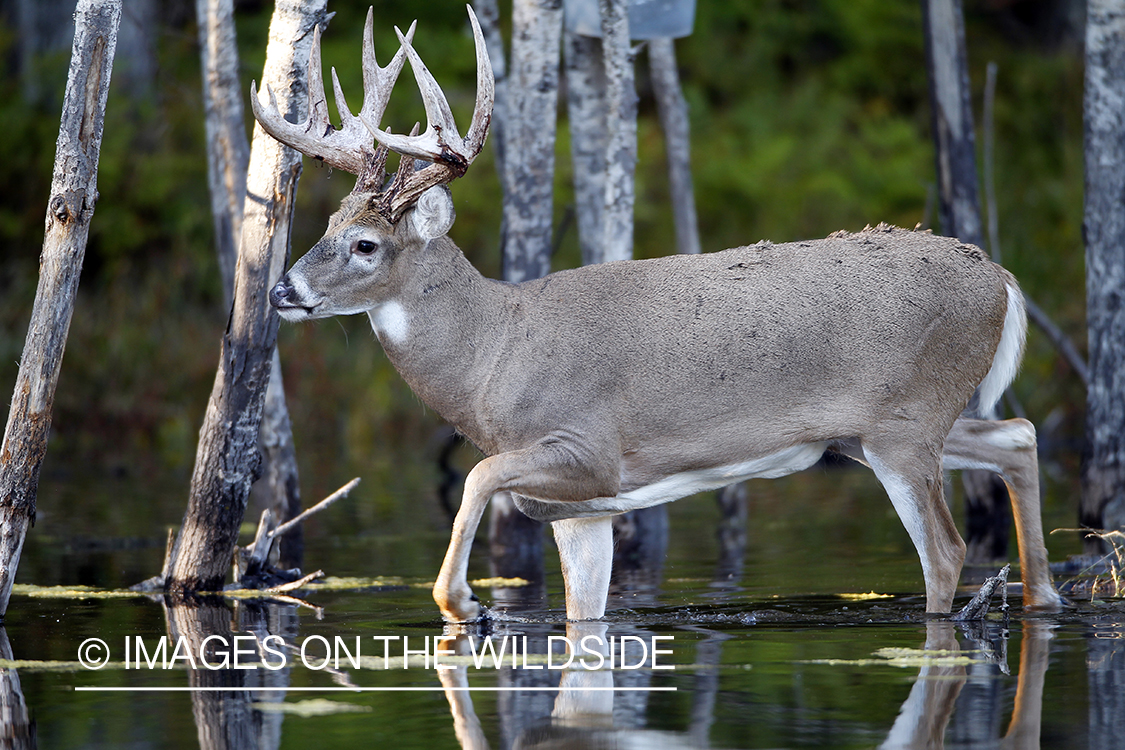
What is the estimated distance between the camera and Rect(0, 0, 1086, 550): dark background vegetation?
1576 centimetres

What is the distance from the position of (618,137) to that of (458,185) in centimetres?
944

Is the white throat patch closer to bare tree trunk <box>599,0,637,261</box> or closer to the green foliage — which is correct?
bare tree trunk <box>599,0,637,261</box>

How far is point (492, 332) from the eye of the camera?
263 inches

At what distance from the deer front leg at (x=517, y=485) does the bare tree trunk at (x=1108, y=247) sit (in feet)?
10.6

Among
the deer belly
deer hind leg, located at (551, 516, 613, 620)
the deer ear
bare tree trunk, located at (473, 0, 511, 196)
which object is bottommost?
deer hind leg, located at (551, 516, 613, 620)

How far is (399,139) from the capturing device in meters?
6.29

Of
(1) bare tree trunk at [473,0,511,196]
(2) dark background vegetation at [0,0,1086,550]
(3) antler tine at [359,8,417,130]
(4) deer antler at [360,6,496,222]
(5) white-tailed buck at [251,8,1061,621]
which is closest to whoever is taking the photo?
(4) deer antler at [360,6,496,222]

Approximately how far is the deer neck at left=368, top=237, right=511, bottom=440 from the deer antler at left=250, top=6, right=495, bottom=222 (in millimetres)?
328

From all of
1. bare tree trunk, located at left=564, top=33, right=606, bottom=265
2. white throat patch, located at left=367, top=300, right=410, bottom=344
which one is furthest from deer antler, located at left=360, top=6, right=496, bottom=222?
bare tree trunk, located at left=564, top=33, right=606, bottom=265

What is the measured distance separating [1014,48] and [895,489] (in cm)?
1716

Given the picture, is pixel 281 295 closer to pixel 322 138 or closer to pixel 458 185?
pixel 322 138

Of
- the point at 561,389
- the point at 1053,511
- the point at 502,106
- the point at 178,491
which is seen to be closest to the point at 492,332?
the point at 561,389

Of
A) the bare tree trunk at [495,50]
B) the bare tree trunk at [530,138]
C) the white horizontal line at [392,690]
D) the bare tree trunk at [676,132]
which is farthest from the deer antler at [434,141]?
the bare tree trunk at [676,132]

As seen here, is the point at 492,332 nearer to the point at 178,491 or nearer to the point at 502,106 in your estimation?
the point at 502,106
